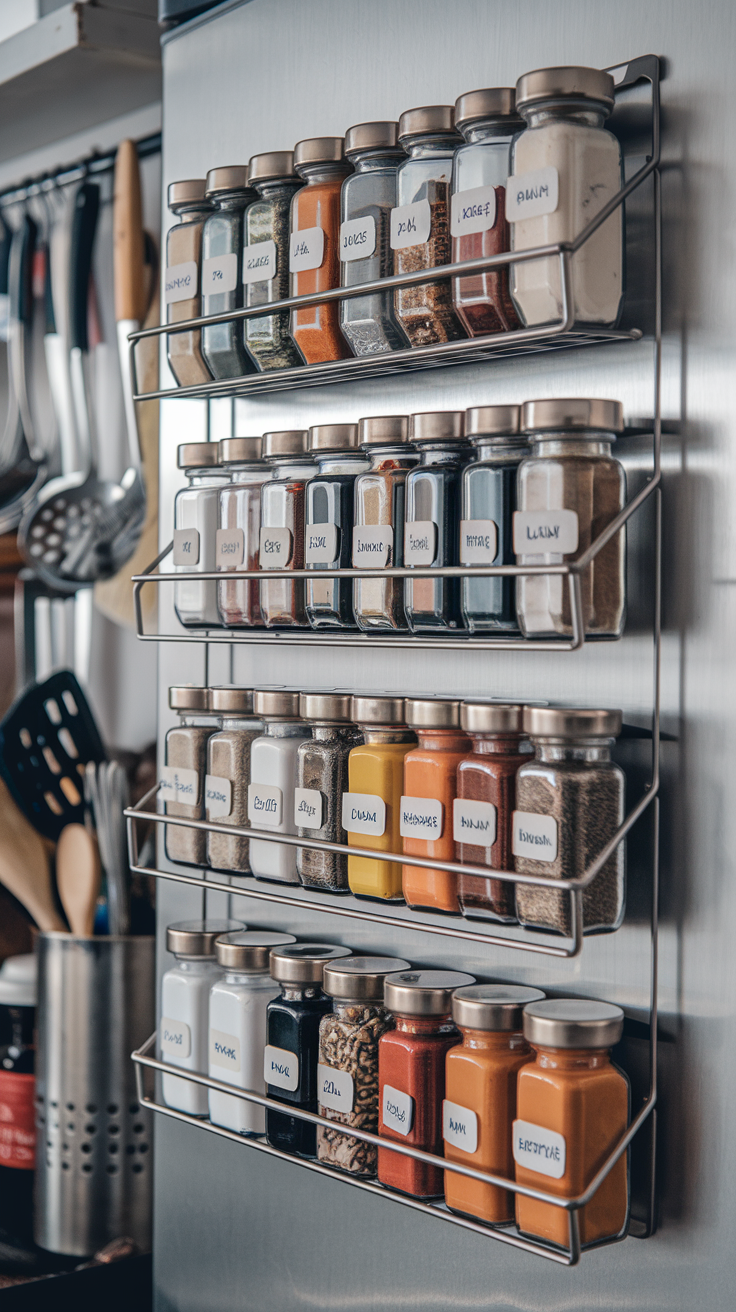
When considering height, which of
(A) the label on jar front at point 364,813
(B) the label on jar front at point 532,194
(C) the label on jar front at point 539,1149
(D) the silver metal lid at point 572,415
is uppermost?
(B) the label on jar front at point 532,194

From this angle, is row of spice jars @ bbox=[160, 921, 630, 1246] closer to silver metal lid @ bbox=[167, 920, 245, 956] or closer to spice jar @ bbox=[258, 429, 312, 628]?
silver metal lid @ bbox=[167, 920, 245, 956]

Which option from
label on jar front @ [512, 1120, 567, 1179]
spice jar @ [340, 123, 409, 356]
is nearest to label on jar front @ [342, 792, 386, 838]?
label on jar front @ [512, 1120, 567, 1179]

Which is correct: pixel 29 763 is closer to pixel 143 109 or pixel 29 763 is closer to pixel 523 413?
pixel 143 109

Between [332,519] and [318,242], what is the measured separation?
0.21 meters

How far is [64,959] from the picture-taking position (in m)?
1.43

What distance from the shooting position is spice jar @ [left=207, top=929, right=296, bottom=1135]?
1.12 m

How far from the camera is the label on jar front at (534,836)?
857 millimetres

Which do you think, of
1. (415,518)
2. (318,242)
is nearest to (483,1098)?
(415,518)

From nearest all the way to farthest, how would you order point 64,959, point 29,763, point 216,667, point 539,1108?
point 539,1108 → point 216,667 → point 64,959 → point 29,763

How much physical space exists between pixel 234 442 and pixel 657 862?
50 cm

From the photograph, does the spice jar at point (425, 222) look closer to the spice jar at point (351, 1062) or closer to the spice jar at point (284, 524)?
the spice jar at point (284, 524)

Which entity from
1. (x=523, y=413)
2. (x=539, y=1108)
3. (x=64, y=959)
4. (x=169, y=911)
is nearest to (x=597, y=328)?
(x=523, y=413)

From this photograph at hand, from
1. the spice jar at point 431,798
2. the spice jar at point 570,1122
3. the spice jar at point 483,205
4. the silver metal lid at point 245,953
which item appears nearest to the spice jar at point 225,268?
A: the spice jar at point 483,205

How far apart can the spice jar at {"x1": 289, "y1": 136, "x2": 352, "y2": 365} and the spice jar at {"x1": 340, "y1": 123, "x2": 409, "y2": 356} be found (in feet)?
0.05
